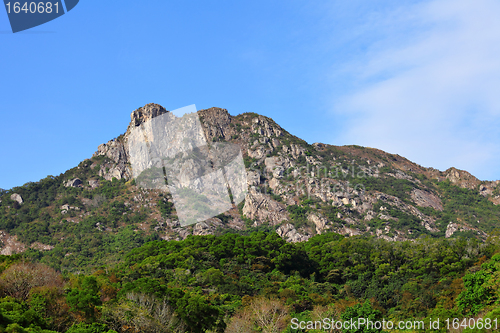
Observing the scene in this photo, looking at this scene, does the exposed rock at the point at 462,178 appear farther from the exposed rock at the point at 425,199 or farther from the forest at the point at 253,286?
the forest at the point at 253,286


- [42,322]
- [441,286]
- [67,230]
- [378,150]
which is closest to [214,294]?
[42,322]

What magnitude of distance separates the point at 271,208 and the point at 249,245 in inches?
1548

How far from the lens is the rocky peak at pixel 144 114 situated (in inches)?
4692

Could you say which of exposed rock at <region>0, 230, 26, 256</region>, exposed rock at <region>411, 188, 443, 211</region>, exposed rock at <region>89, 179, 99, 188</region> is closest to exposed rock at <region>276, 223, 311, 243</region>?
exposed rock at <region>411, 188, 443, 211</region>

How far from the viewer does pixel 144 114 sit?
121 meters

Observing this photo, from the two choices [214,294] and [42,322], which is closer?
[42,322]

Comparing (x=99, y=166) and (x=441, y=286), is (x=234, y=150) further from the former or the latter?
(x=441, y=286)

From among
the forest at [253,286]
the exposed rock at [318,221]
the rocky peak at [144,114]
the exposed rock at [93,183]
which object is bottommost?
the forest at [253,286]

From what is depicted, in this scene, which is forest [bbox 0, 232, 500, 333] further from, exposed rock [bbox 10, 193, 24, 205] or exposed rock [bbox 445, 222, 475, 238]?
exposed rock [bbox 445, 222, 475, 238]

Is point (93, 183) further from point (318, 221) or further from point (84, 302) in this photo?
point (84, 302)

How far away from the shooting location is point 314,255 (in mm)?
67750
